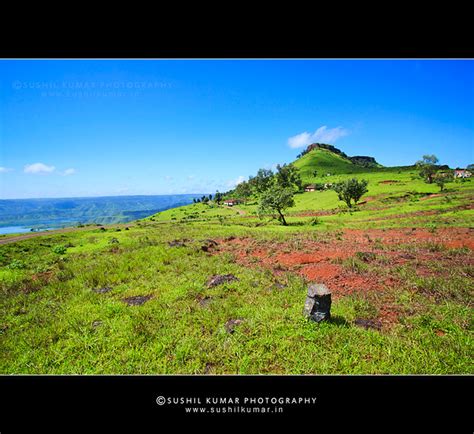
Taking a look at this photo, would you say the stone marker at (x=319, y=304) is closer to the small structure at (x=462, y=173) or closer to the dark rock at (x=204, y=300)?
the dark rock at (x=204, y=300)

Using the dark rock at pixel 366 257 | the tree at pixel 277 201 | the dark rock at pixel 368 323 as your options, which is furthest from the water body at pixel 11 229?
the tree at pixel 277 201

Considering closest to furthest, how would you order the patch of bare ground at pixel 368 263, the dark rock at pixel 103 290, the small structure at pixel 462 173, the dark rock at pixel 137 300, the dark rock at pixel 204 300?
the dark rock at pixel 204 300, the dark rock at pixel 137 300, the patch of bare ground at pixel 368 263, the dark rock at pixel 103 290, the small structure at pixel 462 173

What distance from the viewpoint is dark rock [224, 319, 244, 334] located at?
16.5 feet

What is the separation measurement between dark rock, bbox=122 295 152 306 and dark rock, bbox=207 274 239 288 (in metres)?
2.11

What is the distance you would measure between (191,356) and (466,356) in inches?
204

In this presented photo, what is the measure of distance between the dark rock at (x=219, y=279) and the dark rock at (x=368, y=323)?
14.2 ft

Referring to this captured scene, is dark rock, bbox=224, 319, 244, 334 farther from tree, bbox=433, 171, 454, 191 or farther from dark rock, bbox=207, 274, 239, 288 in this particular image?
tree, bbox=433, 171, 454, 191

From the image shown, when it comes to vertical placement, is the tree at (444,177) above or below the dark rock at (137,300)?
above

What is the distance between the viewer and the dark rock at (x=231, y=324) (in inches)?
199

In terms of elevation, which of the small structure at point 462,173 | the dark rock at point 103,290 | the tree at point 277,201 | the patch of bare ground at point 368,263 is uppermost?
the small structure at point 462,173
